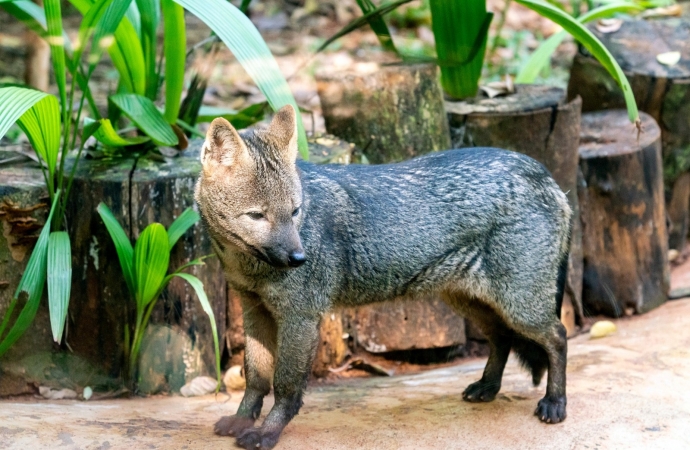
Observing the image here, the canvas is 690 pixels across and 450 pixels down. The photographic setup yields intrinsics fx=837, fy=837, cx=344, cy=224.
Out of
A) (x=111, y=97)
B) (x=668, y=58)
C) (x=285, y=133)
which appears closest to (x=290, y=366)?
(x=285, y=133)

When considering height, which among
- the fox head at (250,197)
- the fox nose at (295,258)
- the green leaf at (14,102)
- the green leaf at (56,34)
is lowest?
the fox nose at (295,258)

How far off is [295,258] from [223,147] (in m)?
0.67

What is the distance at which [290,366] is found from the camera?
440 cm

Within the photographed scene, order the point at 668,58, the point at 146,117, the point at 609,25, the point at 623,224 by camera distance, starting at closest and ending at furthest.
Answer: the point at 146,117 → the point at 623,224 → the point at 668,58 → the point at 609,25

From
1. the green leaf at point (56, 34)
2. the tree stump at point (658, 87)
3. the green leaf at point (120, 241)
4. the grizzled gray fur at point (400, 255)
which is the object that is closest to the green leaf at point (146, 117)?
the green leaf at point (56, 34)

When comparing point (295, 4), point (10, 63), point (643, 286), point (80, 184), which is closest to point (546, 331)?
point (643, 286)

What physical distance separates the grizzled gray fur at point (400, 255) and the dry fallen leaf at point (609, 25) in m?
3.68

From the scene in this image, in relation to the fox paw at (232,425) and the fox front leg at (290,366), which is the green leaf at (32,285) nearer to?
the fox paw at (232,425)

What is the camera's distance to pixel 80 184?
16.7ft

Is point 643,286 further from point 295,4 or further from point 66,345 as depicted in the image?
point 295,4

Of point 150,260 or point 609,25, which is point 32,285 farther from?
point 609,25

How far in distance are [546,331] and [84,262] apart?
9.28 feet

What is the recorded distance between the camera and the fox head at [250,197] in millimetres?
4070

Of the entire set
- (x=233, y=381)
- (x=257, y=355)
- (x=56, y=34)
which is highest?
(x=56, y=34)
